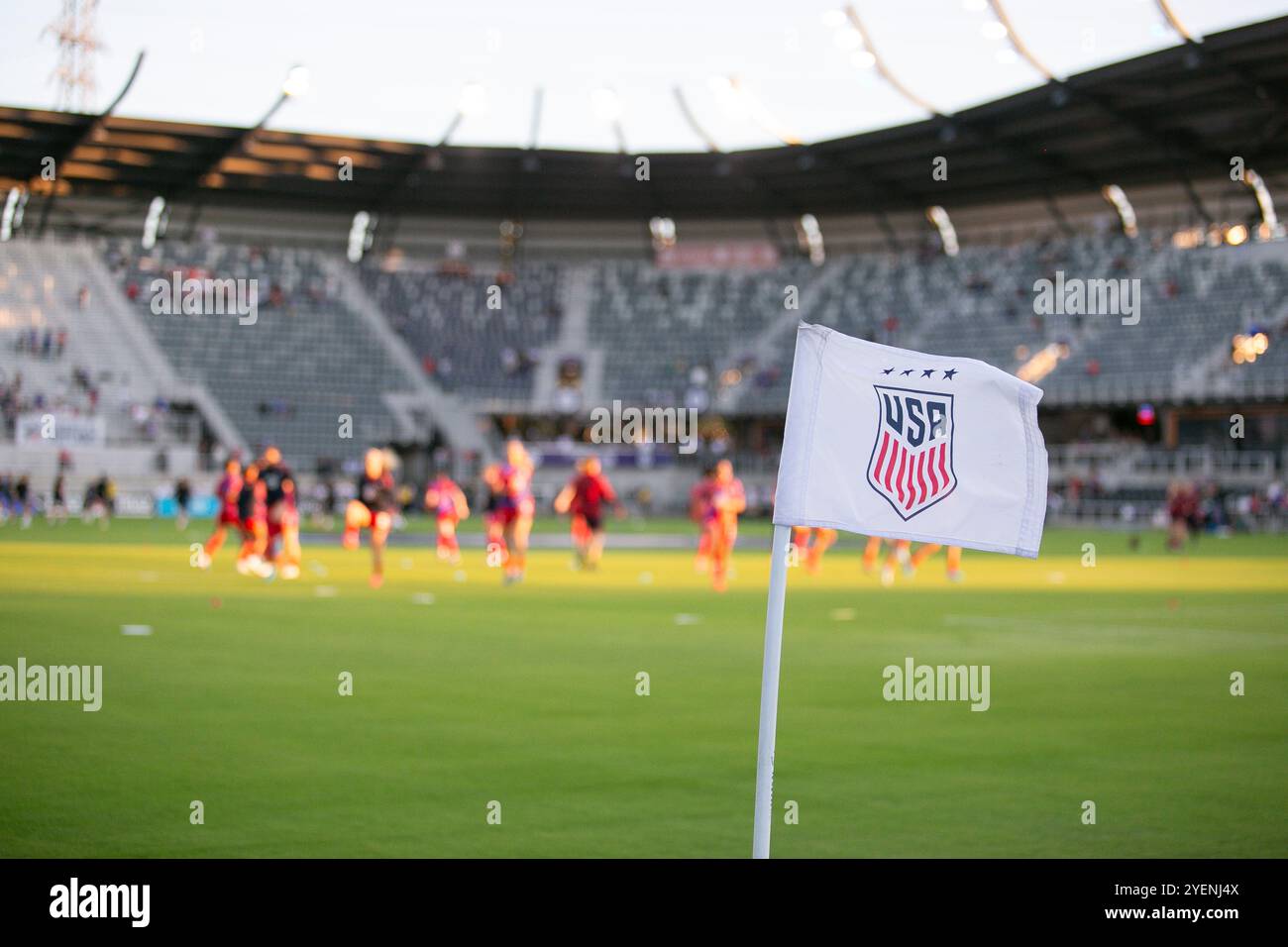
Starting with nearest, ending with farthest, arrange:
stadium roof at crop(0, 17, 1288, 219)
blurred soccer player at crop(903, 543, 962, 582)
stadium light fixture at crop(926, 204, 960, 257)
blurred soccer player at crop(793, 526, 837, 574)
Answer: blurred soccer player at crop(903, 543, 962, 582), blurred soccer player at crop(793, 526, 837, 574), stadium roof at crop(0, 17, 1288, 219), stadium light fixture at crop(926, 204, 960, 257)

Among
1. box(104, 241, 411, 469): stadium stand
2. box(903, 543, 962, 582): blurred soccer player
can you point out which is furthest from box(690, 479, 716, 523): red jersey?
box(104, 241, 411, 469): stadium stand

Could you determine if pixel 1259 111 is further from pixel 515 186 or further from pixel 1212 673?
pixel 1212 673

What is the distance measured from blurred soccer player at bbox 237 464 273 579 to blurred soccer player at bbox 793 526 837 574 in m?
9.46

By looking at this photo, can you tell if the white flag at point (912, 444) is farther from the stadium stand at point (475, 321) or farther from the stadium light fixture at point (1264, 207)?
the stadium stand at point (475, 321)

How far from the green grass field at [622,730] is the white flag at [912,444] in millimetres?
2378

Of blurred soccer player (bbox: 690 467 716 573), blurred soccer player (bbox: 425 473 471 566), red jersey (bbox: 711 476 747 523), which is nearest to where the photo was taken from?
red jersey (bbox: 711 476 747 523)

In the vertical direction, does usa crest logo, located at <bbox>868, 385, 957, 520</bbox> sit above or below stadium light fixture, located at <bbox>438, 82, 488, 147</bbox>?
below

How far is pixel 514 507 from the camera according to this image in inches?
1024

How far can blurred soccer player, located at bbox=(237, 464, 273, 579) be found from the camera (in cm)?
2552

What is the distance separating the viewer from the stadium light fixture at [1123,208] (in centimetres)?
6444

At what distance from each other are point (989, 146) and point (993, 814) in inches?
2152

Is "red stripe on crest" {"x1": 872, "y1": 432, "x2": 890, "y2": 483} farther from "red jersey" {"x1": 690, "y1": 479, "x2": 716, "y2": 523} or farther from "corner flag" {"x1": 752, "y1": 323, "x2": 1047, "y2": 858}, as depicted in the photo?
"red jersey" {"x1": 690, "y1": 479, "x2": 716, "y2": 523}

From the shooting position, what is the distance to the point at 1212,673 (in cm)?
1469
